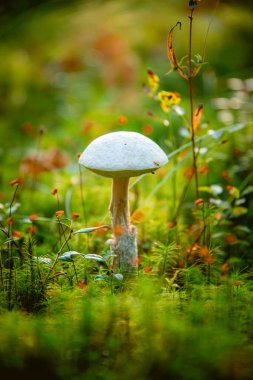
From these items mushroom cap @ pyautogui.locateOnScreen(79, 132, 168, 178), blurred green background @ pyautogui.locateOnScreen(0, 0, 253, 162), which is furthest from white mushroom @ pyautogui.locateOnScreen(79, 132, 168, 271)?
blurred green background @ pyautogui.locateOnScreen(0, 0, 253, 162)

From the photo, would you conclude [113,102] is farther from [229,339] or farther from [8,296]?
[229,339]

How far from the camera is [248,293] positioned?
1507mm

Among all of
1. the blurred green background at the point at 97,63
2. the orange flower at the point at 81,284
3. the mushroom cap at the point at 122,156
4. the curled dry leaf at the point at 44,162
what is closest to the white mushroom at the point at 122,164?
the mushroom cap at the point at 122,156

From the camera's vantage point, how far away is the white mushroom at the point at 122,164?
1.43 metres

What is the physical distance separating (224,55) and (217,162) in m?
2.81

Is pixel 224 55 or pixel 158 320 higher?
pixel 224 55

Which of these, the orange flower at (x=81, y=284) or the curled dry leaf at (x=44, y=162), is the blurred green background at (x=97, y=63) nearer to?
the curled dry leaf at (x=44, y=162)

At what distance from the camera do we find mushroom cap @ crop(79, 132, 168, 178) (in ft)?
4.66

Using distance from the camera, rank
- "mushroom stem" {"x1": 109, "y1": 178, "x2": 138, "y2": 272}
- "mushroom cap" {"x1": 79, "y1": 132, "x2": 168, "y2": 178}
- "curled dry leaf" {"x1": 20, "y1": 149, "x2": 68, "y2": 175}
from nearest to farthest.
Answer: "mushroom cap" {"x1": 79, "y1": 132, "x2": 168, "y2": 178} < "mushroom stem" {"x1": 109, "y1": 178, "x2": 138, "y2": 272} < "curled dry leaf" {"x1": 20, "y1": 149, "x2": 68, "y2": 175}

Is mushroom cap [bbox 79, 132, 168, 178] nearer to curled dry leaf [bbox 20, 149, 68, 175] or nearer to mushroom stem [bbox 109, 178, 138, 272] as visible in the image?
mushroom stem [bbox 109, 178, 138, 272]

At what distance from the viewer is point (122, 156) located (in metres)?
1.43

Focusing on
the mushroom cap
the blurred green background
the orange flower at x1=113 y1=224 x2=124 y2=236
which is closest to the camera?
the mushroom cap

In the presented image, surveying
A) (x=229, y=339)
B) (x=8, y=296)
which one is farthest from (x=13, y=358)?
(x=229, y=339)

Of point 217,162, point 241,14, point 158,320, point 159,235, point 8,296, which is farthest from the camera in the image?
point 241,14
